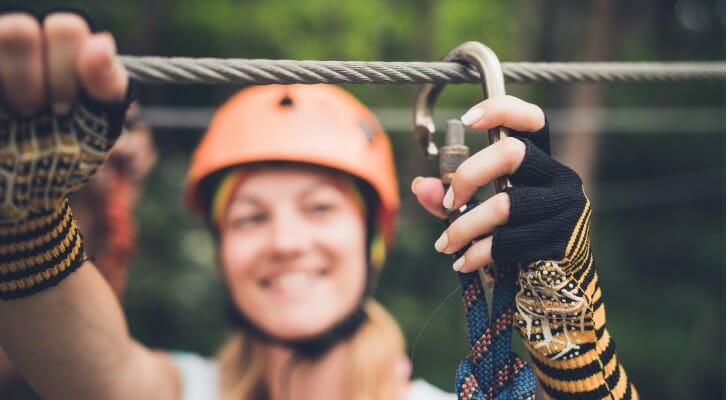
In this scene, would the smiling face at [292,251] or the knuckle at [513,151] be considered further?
the smiling face at [292,251]

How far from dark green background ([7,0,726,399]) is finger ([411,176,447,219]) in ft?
9.89

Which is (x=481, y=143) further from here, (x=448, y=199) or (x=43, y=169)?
(x=43, y=169)

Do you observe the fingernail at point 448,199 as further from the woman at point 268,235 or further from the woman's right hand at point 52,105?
the woman's right hand at point 52,105

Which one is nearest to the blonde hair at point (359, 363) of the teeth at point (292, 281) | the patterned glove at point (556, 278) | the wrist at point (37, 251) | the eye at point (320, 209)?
the teeth at point (292, 281)

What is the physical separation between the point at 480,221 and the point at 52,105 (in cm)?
46

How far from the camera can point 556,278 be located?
0.65m

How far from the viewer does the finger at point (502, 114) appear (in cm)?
64

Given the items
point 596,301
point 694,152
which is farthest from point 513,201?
point 694,152

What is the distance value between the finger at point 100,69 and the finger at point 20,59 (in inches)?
1.4

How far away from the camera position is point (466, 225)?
0.64 metres

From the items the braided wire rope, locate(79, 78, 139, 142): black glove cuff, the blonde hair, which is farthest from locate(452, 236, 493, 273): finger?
the blonde hair

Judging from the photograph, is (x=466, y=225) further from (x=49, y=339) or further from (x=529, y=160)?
(x=49, y=339)

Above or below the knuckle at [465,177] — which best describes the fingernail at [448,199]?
below

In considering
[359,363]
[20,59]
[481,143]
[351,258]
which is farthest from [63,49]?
[481,143]
